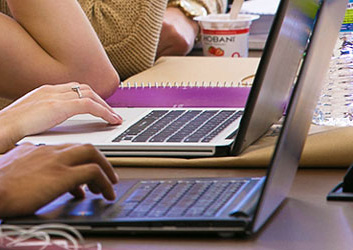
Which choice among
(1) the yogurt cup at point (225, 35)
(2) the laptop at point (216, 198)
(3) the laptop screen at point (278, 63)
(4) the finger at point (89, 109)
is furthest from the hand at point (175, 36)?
(2) the laptop at point (216, 198)

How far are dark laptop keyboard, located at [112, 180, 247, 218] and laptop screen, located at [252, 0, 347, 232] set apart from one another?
4cm

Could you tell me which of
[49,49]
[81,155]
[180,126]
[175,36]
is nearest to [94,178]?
[81,155]

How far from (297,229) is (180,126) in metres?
0.34

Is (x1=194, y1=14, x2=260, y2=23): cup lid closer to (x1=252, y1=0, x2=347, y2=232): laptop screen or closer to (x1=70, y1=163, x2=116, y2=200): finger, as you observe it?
(x1=252, y1=0, x2=347, y2=232): laptop screen

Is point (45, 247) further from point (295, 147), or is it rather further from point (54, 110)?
point (54, 110)

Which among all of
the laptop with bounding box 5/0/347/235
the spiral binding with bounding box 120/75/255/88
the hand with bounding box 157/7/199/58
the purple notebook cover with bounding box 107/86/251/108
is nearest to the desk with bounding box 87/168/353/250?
Result: the laptop with bounding box 5/0/347/235

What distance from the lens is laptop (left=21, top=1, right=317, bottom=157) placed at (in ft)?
2.61

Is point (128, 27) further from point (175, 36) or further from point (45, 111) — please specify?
point (45, 111)

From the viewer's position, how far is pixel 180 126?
1.01 metres

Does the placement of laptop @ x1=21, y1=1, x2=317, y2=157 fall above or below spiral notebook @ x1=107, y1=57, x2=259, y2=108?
above

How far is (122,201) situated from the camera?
72 cm

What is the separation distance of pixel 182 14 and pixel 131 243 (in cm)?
151

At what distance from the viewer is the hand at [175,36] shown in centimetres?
198

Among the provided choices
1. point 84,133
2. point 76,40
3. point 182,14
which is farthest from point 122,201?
point 182,14
